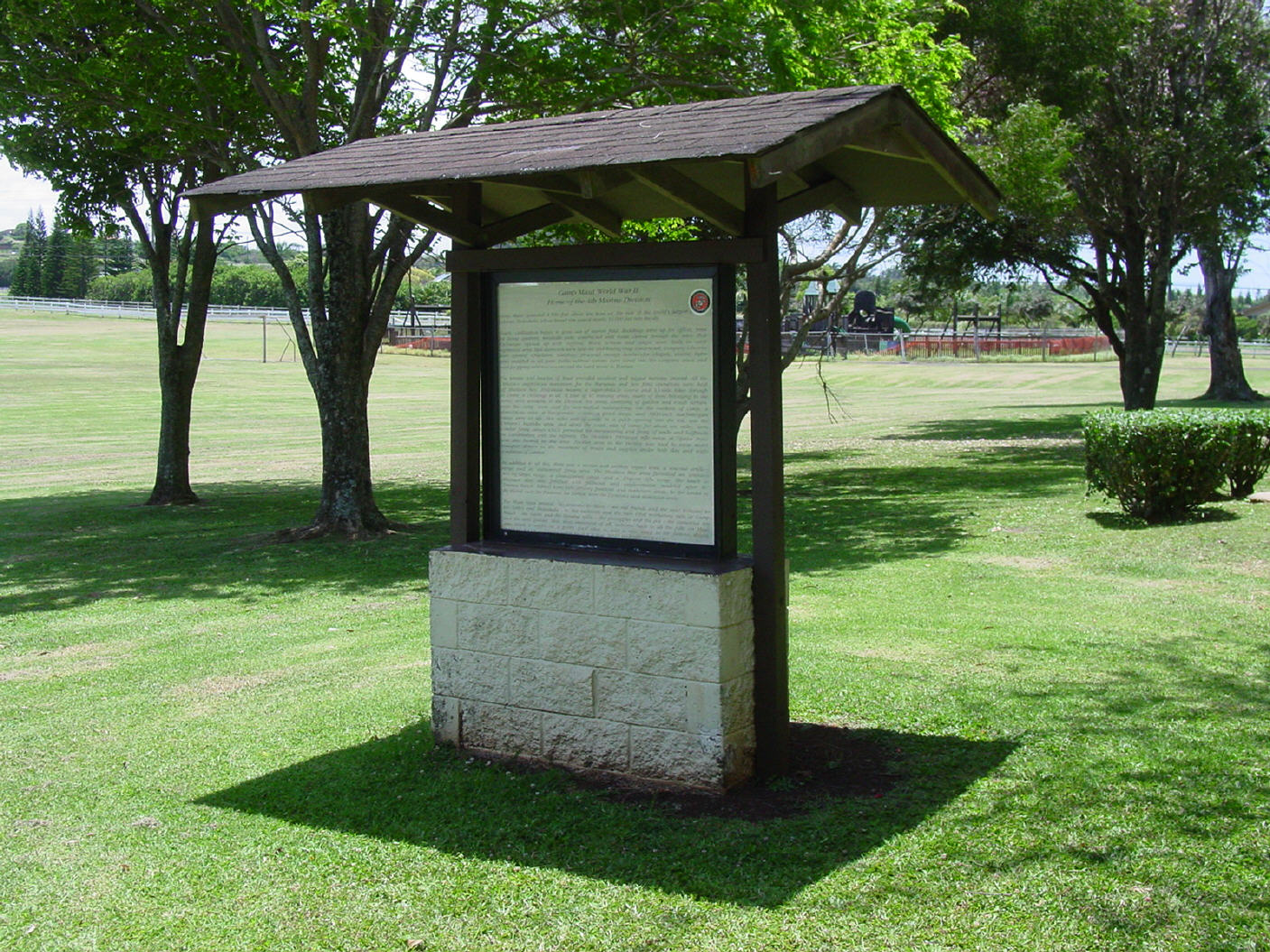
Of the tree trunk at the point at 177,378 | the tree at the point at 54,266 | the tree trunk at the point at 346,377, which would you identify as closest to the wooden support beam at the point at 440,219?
the tree trunk at the point at 346,377

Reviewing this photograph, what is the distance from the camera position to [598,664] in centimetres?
561

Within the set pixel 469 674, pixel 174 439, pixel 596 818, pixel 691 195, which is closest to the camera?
pixel 596 818

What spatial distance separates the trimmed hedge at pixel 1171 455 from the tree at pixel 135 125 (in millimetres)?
10360

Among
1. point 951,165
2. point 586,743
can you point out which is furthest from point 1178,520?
point 586,743

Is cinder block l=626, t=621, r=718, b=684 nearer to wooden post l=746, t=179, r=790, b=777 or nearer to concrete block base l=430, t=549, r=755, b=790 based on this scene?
concrete block base l=430, t=549, r=755, b=790

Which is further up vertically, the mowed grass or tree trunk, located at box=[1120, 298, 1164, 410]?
tree trunk, located at box=[1120, 298, 1164, 410]

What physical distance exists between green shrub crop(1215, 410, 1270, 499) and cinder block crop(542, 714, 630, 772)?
9804 mm

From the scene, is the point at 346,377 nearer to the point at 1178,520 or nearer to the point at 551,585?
the point at 1178,520

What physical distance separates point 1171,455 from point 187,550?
10.4 metres

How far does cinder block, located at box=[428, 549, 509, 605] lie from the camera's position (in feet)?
19.3

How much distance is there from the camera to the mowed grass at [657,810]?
4266 mm

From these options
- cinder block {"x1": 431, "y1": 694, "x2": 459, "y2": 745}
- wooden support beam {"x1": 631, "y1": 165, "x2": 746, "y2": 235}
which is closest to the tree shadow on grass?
cinder block {"x1": 431, "y1": 694, "x2": 459, "y2": 745}

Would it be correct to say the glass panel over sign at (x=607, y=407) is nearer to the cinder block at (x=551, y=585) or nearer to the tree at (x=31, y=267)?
the cinder block at (x=551, y=585)

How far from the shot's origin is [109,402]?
44.5 m
